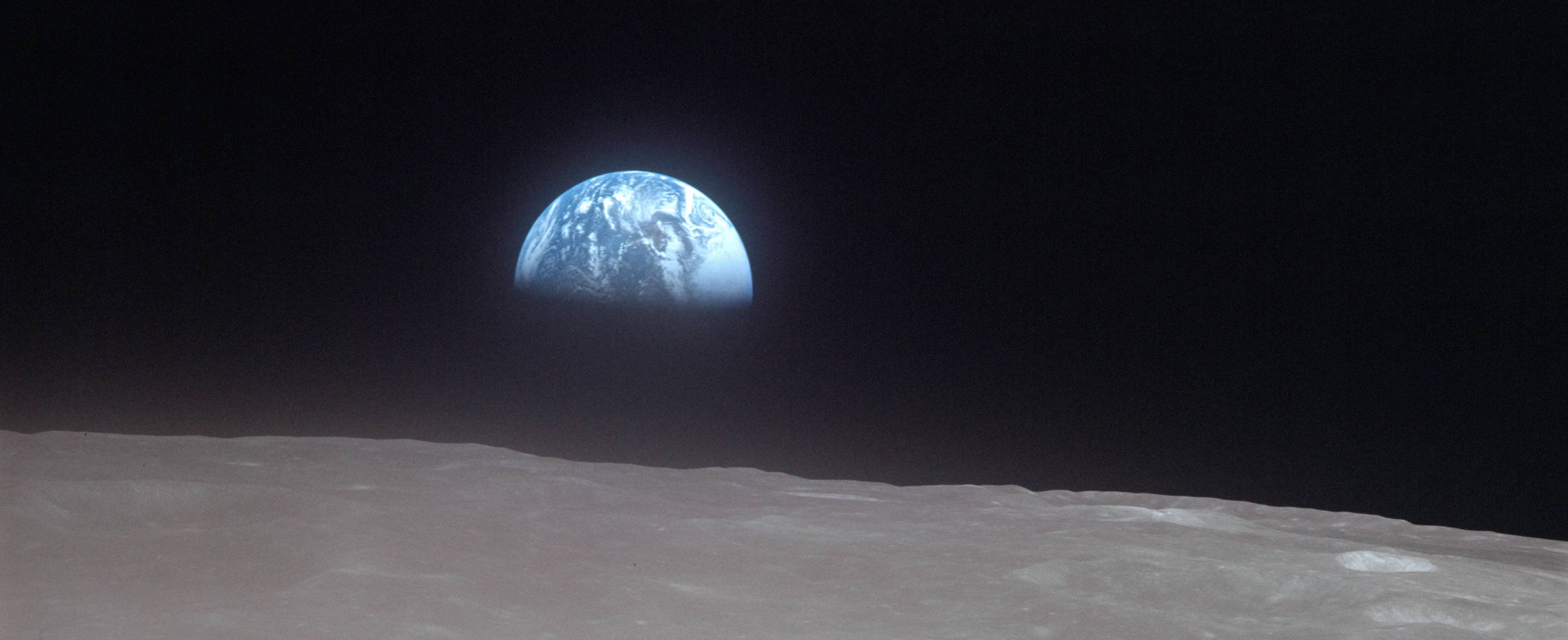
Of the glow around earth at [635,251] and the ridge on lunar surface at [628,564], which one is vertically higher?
the glow around earth at [635,251]

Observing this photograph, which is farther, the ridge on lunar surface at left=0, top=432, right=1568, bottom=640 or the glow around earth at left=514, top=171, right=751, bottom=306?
the glow around earth at left=514, top=171, right=751, bottom=306

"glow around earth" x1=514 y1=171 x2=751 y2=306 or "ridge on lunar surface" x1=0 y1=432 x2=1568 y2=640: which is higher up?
"glow around earth" x1=514 y1=171 x2=751 y2=306

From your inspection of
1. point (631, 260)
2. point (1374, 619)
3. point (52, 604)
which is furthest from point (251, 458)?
point (1374, 619)

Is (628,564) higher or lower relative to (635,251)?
lower

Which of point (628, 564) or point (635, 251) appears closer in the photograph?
point (628, 564)
